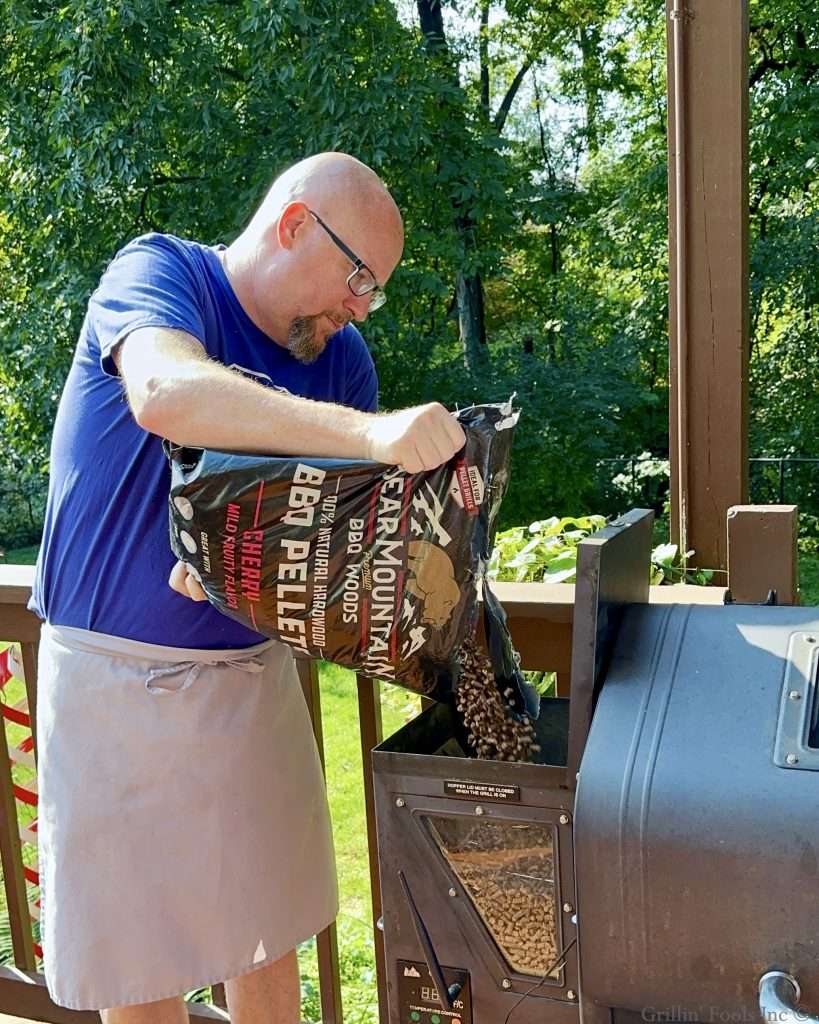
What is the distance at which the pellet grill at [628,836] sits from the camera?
96cm

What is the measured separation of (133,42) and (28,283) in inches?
96.4

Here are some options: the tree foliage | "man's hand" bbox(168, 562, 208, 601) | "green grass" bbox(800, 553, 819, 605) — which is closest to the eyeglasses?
"man's hand" bbox(168, 562, 208, 601)

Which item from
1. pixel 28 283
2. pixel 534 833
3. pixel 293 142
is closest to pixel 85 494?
pixel 534 833

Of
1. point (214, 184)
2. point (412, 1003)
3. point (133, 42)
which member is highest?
point (133, 42)

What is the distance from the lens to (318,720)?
1.94 metres

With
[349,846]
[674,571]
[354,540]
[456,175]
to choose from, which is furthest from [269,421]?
[456,175]

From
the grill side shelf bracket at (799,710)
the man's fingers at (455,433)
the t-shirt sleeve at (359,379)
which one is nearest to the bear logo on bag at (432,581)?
the man's fingers at (455,433)

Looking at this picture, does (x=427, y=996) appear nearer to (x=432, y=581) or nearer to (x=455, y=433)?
(x=432, y=581)

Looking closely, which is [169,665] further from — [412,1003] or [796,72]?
[796,72]

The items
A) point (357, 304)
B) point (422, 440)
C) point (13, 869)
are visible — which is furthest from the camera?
point (13, 869)

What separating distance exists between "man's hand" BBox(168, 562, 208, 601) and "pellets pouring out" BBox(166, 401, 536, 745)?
130 mm

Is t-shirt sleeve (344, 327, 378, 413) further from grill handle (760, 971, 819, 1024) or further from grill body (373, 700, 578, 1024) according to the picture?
grill handle (760, 971, 819, 1024)

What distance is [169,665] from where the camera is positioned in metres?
1.54

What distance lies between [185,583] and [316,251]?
0.54 metres
